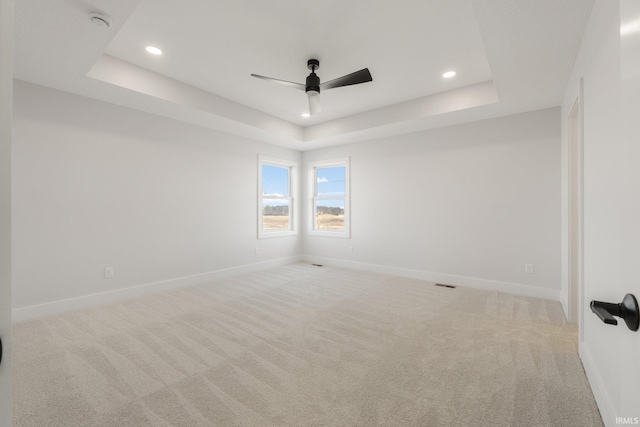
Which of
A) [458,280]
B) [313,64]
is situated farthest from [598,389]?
[313,64]

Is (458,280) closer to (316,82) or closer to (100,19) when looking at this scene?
(316,82)

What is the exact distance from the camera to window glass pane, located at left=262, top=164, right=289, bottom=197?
18.0 feet

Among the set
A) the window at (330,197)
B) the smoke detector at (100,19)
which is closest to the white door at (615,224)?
the smoke detector at (100,19)

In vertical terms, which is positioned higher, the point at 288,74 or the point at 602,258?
the point at 288,74

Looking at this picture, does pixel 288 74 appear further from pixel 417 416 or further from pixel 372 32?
pixel 417 416

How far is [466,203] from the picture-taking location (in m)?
4.14

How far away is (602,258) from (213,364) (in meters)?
2.67

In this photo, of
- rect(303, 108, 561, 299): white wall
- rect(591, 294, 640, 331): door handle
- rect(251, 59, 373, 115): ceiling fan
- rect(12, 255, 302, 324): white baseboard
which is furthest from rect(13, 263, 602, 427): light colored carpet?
rect(251, 59, 373, 115): ceiling fan

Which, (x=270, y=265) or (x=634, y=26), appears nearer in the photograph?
(x=634, y=26)

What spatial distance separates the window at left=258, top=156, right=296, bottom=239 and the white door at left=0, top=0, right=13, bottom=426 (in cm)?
469

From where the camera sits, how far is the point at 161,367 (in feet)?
6.66

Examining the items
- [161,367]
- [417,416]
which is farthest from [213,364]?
[417,416]

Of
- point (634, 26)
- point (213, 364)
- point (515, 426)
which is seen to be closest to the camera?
point (634, 26)

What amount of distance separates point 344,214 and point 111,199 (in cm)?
376
